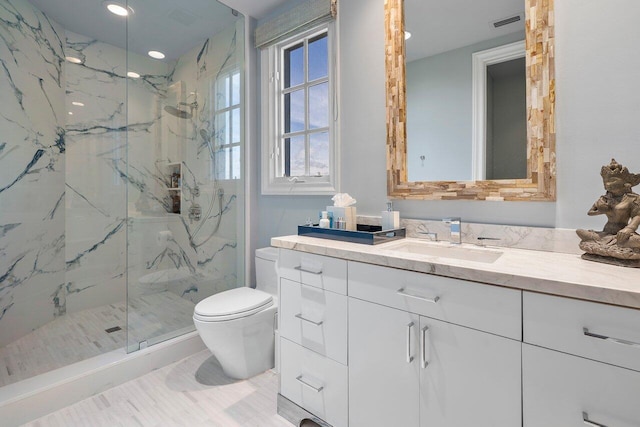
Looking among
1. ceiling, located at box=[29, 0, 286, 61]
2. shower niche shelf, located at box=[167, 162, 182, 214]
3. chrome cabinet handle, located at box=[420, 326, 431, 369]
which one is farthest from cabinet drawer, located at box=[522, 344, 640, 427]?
ceiling, located at box=[29, 0, 286, 61]

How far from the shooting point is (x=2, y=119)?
2.21 m

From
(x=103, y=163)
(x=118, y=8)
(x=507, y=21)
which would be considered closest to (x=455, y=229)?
(x=507, y=21)

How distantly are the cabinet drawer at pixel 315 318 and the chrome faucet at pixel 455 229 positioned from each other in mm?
605

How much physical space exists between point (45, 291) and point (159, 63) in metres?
2.07

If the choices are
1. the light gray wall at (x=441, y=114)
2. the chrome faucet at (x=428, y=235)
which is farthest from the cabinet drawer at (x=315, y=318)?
the light gray wall at (x=441, y=114)

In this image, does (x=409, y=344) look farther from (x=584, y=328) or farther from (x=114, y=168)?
(x=114, y=168)

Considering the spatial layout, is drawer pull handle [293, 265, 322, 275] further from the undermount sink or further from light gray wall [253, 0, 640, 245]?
light gray wall [253, 0, 640, 245]

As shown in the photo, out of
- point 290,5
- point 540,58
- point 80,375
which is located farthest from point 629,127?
point 80,375

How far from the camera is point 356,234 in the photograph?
146 centimetres

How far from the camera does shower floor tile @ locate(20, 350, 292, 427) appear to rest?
5.08ft

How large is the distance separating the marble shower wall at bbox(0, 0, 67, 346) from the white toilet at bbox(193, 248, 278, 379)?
63.2 inches

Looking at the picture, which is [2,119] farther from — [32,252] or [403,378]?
[403,378]

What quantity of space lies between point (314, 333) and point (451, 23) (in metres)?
1.63

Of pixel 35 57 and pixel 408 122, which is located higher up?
pixel 35 57
